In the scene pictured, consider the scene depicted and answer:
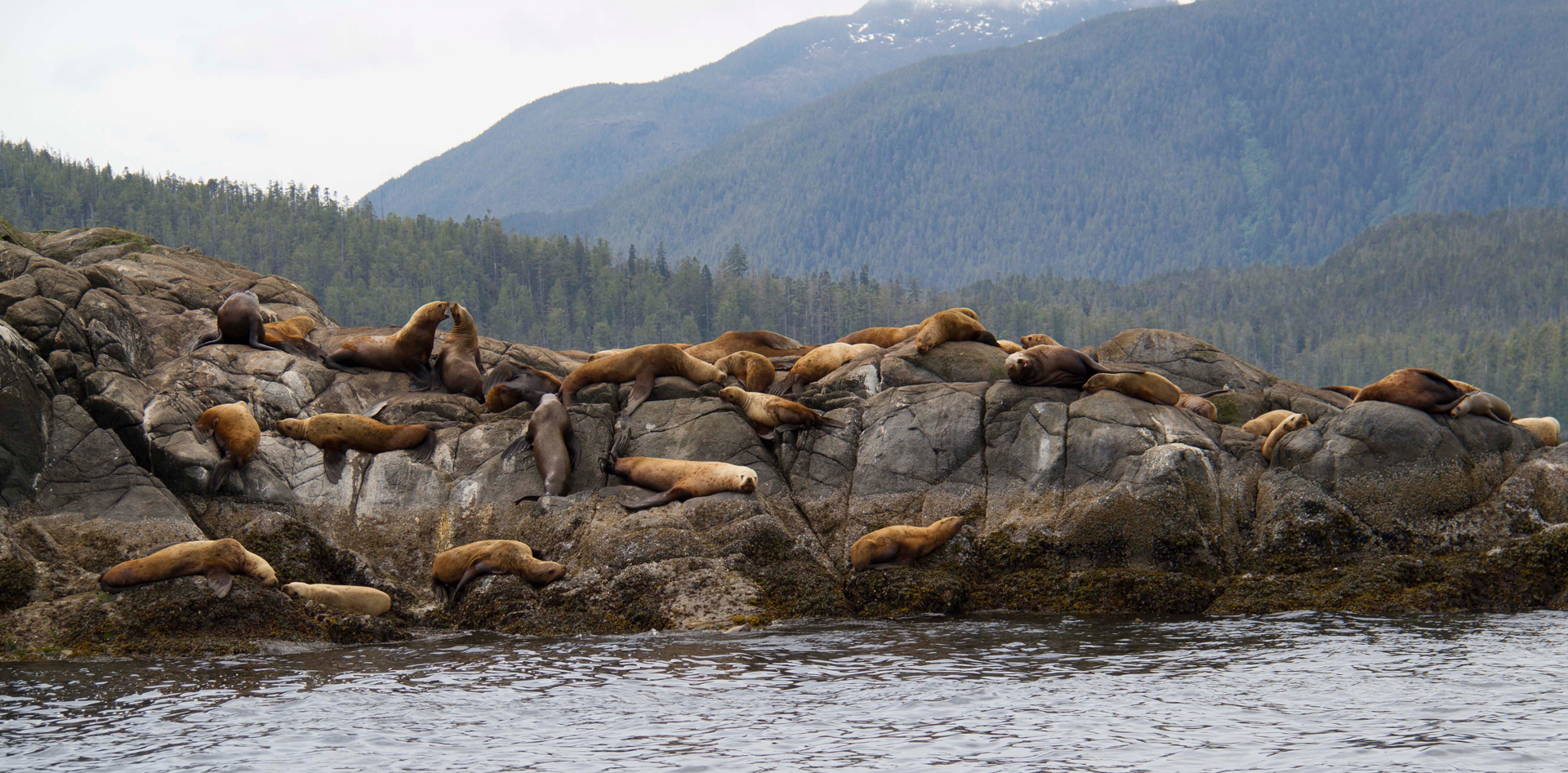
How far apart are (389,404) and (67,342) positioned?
13.8 feet

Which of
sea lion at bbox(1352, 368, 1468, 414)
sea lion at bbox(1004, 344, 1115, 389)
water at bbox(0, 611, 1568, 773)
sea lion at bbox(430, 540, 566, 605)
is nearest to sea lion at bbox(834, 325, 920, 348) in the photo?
sea lion at bbox(1004, 344, 1115, 389)

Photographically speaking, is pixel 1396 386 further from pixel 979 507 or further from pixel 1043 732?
pixel 1043 732

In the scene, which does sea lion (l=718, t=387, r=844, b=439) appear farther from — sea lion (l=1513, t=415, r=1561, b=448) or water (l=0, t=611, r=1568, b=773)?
sea lion (l=1513, t=415, r=1561, b=448)

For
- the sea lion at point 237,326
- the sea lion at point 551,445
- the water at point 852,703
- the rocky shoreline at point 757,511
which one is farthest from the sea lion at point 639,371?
the water at point 852,703

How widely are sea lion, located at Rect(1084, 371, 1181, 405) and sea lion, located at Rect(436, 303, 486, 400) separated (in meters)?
9.50

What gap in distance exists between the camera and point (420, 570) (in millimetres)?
15609

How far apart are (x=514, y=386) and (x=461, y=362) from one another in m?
1.65

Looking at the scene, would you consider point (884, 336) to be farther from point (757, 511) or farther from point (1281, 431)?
point (757, 511)

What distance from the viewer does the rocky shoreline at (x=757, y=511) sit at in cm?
1420

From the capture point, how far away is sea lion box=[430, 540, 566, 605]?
1489 centimetres

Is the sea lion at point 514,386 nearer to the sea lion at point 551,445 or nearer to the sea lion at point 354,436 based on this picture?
the sea lion at point 551,445

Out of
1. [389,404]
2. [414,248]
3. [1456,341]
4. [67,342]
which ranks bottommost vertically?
[1456,341]

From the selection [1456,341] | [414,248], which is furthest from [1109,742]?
[1456,341]

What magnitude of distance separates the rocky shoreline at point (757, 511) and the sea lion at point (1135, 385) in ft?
1.06
